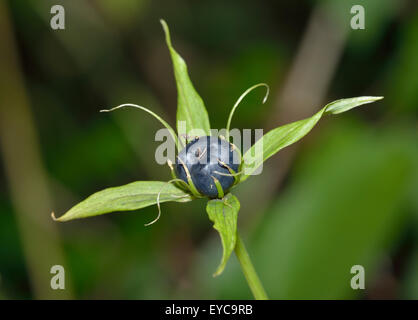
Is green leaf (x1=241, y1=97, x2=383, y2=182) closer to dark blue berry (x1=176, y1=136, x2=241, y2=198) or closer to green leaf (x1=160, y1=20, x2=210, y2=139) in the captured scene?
dark blue berry (x1=176, y1=136, x2=241, y2=198)

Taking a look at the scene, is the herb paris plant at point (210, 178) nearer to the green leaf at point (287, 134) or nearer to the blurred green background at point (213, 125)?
the green leaf at point (287, 134)

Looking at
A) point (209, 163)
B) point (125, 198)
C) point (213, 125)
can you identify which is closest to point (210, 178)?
point (209, 163)

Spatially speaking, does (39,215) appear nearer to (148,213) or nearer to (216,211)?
(148,213)

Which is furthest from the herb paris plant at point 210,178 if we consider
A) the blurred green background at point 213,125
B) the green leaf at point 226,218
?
the blurred green background at point 213,125

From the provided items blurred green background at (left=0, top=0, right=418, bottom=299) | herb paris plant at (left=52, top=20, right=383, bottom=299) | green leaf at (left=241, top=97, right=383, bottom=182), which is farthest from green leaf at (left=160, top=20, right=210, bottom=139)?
blurred green background at (left=0, top=0, right=418, bottom=299)

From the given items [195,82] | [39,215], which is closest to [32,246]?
[39,215]

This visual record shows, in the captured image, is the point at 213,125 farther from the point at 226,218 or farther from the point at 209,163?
the point at 226,218
